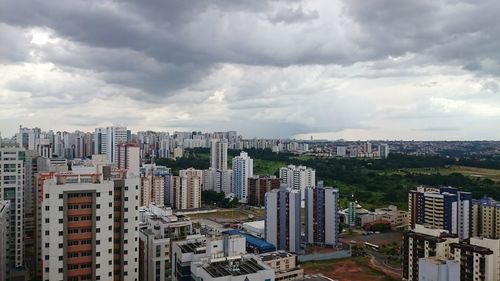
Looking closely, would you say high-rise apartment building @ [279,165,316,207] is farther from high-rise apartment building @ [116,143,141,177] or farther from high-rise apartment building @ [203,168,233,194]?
high-rise apartment building @ [116,143,141,177]

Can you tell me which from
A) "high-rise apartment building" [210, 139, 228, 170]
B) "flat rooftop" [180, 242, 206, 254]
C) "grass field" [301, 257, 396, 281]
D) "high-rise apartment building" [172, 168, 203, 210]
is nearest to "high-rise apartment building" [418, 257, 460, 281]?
"flat rooftop" [180, 242, 206, 254]

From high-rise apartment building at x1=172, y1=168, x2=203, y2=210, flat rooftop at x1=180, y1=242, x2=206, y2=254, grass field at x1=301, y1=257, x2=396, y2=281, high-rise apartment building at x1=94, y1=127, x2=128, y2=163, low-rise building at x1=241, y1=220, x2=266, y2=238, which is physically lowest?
grass field at x1=301, y1=257, x2=396, y2=281

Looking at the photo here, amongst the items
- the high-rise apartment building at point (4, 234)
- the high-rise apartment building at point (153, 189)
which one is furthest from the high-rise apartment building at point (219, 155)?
the high-rise apartment building at point (4, 234)

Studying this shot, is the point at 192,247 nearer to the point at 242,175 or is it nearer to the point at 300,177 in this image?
the point at 300,177

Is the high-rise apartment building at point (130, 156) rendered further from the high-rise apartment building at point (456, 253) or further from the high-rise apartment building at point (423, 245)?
the high-rise apartment building at point (456, 253)

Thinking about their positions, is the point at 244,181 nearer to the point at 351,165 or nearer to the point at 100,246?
the point at 351,165

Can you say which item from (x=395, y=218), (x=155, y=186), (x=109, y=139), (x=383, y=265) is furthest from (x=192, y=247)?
(x=109, y=139)

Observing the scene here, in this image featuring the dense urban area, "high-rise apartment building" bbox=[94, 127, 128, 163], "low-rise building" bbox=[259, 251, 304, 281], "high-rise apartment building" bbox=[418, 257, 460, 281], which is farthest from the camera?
"high-rise apartment building" bbox=[94, 127, 128, 163]
